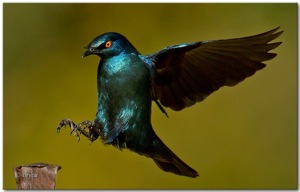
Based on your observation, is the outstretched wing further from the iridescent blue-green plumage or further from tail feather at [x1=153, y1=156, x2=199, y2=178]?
tail feather at [x1=153, y1=156, x2=199, y2=178]

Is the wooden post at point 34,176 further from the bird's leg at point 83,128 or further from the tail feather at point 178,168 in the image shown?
A: the tail feather at point 178,168

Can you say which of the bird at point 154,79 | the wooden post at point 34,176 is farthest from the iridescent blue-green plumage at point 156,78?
the wooden post at point 34,176

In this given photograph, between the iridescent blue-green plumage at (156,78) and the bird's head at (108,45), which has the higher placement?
the bird's head at (108,45)

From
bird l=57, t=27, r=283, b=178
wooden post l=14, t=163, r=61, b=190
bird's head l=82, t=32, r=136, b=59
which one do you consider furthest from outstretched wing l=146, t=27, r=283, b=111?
wooden post l=14, t=163, r=61, b=190

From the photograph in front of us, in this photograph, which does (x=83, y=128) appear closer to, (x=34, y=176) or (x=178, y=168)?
(x=178, y=168)

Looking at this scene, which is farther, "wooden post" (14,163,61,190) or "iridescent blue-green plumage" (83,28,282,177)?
"iridescent blue-green plumage" (83,28,282,177)

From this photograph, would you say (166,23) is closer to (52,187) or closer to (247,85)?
(247,85)
